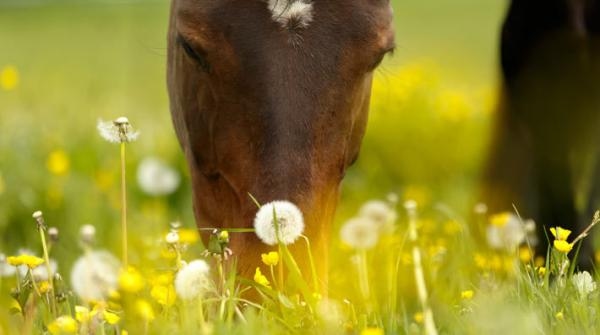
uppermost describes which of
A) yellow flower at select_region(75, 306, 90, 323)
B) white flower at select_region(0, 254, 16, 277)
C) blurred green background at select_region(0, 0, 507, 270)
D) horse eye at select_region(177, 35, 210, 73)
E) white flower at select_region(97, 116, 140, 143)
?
blurred green background at select_region(0, 0, 507, 270)

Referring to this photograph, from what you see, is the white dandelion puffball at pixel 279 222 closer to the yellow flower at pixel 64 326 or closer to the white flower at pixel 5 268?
the yellow flower at pixel 64 326

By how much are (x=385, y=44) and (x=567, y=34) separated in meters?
2.01

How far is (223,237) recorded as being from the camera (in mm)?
2199

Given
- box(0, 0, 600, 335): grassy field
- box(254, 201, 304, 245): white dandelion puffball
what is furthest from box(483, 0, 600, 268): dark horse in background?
box(254, 201, 304, 245): white dandelion puffball

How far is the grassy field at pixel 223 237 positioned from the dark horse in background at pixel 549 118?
0.62ft

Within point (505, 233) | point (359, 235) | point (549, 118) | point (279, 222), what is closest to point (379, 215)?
point (359, 235)

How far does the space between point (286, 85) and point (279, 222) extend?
0.38 metres

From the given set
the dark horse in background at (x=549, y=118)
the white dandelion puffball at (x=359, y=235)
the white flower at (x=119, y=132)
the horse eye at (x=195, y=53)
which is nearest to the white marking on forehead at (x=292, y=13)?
the horse eye at (x=195, y=53)

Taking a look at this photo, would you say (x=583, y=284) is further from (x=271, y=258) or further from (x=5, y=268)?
(x=5, y=268)

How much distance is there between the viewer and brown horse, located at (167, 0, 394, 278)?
2.56 meters

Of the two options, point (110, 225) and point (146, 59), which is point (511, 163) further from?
point (146, 59)

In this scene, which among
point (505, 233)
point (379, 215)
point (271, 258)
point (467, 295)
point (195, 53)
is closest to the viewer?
point (271, 258)

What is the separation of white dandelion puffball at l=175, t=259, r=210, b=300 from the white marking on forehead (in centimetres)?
74

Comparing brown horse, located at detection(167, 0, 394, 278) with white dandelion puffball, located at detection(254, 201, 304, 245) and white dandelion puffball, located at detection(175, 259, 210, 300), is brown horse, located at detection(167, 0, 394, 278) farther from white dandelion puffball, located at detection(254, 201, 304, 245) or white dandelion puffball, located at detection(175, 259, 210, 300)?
white dandelion puffball, located at detection(175, 259, 210, 300)
